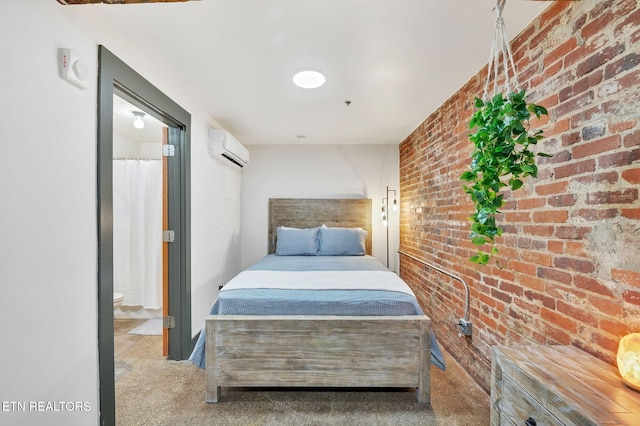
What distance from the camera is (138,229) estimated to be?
127 inches

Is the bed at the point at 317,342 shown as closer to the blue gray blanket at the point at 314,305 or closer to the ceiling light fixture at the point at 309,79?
the blue gray blanket at the point at 314,305

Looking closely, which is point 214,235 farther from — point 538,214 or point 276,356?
point 538,214

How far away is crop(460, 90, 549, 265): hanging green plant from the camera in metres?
1.07

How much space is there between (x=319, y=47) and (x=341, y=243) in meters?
2.30

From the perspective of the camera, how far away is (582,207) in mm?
1186

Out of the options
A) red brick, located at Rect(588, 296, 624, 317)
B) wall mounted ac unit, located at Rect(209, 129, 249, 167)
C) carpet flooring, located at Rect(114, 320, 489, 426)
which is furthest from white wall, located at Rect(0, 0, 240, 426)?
red brick, located at Rect(588, 296, 624, 317)

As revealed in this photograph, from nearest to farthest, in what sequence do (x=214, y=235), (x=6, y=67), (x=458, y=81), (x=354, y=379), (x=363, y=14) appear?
(x=6, y=67) → (x=363, y=14) → (x=354, y=379) → (x=458, y=81) → (x=214, y=235)

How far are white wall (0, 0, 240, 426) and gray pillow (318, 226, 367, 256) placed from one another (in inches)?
94.9

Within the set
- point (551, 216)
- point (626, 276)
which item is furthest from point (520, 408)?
point (551, 216)

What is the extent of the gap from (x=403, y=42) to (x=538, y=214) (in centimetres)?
120

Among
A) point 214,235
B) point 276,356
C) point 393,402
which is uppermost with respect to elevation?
point 214,235

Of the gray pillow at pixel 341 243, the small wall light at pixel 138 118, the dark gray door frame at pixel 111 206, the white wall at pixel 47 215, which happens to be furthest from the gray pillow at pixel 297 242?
the white wall at pixel 47 215

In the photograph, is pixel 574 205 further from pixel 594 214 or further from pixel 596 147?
pixel 596 147

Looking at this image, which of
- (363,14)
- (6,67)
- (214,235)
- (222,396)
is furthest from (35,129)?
(214,235)
